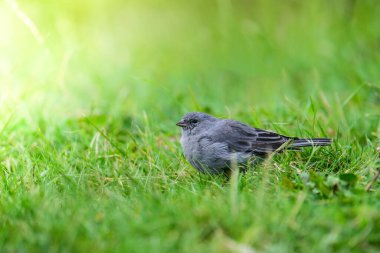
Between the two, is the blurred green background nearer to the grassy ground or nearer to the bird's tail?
the grassy ground

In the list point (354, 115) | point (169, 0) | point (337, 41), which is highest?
point (169, 0)

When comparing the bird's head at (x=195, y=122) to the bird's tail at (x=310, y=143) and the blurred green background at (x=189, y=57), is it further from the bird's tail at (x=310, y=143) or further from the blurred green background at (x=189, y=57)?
the bird's tail at (x=310, y=143)

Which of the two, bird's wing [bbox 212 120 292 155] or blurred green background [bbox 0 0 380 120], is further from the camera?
blurred green background [bbox 0 0 380 120]

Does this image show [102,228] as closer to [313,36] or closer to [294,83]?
[294,83]

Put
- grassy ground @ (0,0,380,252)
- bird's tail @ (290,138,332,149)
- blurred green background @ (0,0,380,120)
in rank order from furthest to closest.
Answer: blurred green background @ (0,0,380,120), bird's tail @ (290,138,332,149), grassy ground @ (0,0,380,252)

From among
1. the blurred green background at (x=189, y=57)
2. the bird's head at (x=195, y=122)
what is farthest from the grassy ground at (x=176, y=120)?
the bird's head at (x=195, y=122)

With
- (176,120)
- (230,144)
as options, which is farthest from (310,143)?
(176,120)

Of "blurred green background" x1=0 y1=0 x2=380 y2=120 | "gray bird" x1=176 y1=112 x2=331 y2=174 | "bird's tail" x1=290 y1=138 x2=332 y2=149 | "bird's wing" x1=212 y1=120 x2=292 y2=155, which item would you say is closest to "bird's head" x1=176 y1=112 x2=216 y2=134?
"gray bird" x1=176 y1=112 x2=331 y2=174

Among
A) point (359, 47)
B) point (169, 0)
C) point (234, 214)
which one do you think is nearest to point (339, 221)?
point (234, 214)
